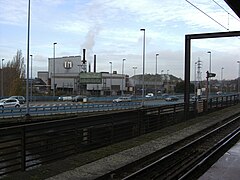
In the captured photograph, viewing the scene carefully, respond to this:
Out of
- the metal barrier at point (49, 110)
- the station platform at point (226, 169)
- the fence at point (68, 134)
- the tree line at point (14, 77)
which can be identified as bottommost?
the metal barrier at point (49, 110)

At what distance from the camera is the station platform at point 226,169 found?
25.8ft

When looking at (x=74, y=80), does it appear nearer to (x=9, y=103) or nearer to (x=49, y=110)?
(x=9, y=103)

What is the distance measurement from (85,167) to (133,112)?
5931 millimetres

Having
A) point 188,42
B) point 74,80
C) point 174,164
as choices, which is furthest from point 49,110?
point 74,80

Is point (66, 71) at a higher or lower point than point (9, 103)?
higher

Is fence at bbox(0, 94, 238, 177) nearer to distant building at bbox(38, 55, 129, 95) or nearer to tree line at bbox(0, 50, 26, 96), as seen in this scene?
tree line at bbox(0, 50, 26, 96)

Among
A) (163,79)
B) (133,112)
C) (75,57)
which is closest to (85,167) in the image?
(133,112)

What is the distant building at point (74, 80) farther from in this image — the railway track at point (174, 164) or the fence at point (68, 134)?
the railway track at point (174, 164)

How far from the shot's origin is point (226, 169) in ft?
28.7

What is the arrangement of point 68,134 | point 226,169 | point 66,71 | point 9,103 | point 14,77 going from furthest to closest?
point 66,71 → point 14,77 → point 9,103 → point 68,134 → point 226,169

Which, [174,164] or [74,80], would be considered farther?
[74,80]

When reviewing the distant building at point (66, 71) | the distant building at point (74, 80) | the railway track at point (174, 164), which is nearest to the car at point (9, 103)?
the railway track at point (174, 164)

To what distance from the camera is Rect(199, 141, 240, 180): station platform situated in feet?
25.8

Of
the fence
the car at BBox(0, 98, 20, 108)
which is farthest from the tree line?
the fence
